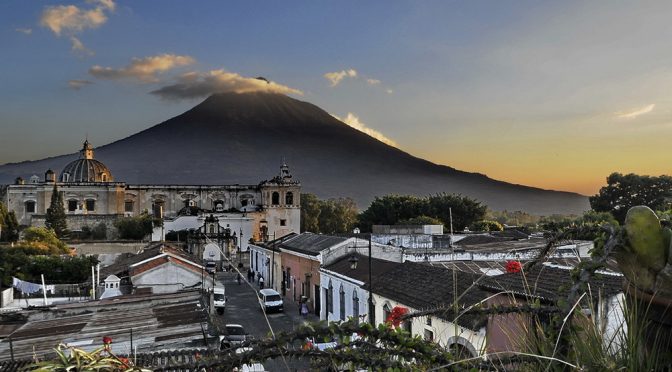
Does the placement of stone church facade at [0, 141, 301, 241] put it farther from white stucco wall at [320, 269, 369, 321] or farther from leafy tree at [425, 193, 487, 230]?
white stucco wall at [320, 269, 369, 321]

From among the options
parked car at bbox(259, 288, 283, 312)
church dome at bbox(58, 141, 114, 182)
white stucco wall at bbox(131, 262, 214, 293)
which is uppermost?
church dome at bbox(58, 141, 114, 182)

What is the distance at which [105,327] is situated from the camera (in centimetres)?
1005

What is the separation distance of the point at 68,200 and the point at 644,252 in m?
77.5

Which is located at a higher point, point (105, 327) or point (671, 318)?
point (671, 318)

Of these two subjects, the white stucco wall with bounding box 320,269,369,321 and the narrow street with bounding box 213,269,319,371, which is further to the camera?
the narrow street with bounding box 213,269,319,371

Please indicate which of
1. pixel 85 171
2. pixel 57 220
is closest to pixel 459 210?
pixel 57 220

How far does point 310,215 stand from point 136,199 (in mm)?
23343

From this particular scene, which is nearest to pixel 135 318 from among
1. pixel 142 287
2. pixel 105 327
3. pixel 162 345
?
pixel 105 327

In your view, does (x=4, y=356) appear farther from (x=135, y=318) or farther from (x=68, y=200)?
(x=68, y=200)

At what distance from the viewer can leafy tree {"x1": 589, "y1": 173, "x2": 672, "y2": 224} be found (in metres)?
52.7

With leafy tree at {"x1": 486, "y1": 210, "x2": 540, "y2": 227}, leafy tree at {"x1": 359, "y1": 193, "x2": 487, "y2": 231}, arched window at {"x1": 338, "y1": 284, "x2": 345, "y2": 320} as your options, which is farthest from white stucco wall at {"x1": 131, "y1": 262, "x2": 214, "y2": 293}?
leafy tree at {"x1": 486, "y1": 210, "x2": 540, "y2": 227}

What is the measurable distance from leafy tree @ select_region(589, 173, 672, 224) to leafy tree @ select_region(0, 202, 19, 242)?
53.5 meters

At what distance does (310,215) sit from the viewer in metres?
76.0

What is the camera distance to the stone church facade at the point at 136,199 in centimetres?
6781
